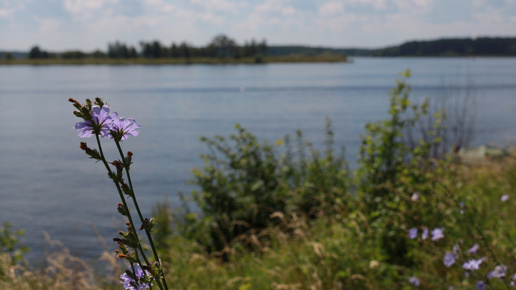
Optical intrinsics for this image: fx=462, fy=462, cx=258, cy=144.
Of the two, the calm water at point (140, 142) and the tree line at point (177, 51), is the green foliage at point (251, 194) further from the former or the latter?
the tree line at point (177, 51)

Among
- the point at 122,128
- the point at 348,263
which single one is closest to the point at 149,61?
the point at 348,263

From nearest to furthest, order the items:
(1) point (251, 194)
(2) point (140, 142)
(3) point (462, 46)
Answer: (1) point (251, 194), (2) point (140, 142), (3) point (462, 46)

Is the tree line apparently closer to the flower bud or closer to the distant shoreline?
the distant shoreline

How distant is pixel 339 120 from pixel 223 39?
102393mm

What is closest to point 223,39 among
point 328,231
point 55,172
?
point 55,172

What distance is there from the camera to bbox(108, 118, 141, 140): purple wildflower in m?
0.73

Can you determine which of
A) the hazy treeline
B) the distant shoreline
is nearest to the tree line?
the distant shoreline

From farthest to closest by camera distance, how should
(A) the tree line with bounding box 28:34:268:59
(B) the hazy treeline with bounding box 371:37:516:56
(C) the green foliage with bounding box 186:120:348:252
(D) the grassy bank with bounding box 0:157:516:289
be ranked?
(A) the tree line with bounding box 28:34:268:59 → (B) the hazy treeline with bounding box 371:37:516:56 → (C) the green foliage with bounding box 186:120:348:252 → (D) the grassy bank with bounding box 0:157:516:289

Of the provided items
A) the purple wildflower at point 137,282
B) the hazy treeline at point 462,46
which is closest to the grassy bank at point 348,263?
the purple wildflower at point 137,282

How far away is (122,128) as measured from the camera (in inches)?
30.3

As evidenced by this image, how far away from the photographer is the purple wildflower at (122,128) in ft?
2.40

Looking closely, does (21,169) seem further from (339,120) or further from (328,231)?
(339,120)

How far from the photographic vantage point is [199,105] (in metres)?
27.6

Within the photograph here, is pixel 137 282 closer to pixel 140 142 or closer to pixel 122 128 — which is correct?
pixel 122 128
